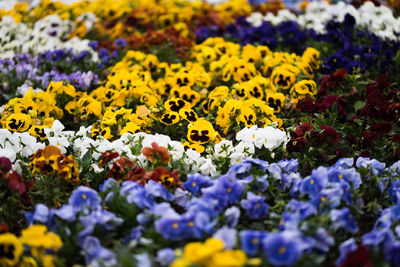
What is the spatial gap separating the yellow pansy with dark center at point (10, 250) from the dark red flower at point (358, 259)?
153cm

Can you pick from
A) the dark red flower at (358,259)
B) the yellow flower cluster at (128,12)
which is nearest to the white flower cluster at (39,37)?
the yellow flower cluster at (128,12)

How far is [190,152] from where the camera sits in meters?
3.01

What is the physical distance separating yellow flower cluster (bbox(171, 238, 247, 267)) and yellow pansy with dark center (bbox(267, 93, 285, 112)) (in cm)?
223

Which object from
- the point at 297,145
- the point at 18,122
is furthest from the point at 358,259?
the point at 18,122

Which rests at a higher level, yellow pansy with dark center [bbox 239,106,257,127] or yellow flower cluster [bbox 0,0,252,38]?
yellow pansy with dark center [bbox 239,106,257,127]

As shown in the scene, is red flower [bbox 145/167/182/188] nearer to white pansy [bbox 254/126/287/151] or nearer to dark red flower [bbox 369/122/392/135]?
white pansy [bbox 254/126/287/151]

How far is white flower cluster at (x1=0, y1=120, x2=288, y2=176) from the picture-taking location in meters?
2.98

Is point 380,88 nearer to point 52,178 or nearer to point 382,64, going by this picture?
point 382,64

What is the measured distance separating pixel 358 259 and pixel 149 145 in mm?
1693

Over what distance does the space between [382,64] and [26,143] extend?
3662 millimetres

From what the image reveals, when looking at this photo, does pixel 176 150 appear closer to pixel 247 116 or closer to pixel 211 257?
pixel 247 116

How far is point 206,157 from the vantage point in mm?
3248

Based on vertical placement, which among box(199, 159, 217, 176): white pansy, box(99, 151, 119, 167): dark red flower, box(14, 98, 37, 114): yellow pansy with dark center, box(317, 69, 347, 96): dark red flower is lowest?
box(14, 98, 37, 114): yellow pansy with dark center

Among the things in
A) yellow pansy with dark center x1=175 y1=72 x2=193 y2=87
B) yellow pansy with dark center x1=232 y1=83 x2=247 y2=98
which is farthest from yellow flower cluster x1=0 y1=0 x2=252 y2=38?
yellow pansy with dark center x1=232 y1=83 x2=247 y2=98
